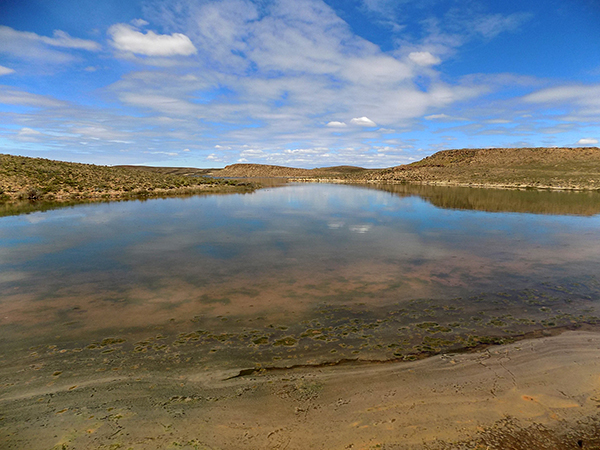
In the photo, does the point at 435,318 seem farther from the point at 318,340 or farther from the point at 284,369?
the point at 284,369

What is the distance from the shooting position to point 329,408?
4.03 metres

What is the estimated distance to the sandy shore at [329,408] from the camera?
11.7ft

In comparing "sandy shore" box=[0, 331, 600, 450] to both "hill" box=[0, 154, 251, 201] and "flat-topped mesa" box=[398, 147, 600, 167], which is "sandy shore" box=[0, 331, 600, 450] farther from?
"flat-topped mesa" box=[398, 147, 600, 167]

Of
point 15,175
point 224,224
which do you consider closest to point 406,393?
point 224,224

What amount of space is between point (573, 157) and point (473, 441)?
350 feet

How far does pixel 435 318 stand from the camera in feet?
21.5

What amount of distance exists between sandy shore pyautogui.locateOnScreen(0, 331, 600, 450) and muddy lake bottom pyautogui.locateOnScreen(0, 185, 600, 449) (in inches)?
0.8

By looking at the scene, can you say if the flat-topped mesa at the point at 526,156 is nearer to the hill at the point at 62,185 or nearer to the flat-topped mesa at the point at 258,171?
the flat-topped mesa at the point at 258,171

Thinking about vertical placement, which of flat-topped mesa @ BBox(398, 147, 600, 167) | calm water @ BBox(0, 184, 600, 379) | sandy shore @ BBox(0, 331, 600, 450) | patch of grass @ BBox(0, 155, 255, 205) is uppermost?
flat-topped mesa @ BBox(398, 147, 600, 167)

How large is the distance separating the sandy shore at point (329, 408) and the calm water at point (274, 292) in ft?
1.66

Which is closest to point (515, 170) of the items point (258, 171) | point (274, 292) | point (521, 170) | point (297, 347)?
point (521, 170)

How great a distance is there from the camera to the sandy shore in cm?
356

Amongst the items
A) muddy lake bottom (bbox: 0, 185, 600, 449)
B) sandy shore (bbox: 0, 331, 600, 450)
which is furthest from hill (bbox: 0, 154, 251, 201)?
sandy shore (bbox: 0, 331, 600, 450)

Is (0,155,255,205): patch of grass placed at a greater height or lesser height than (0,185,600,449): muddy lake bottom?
greater
